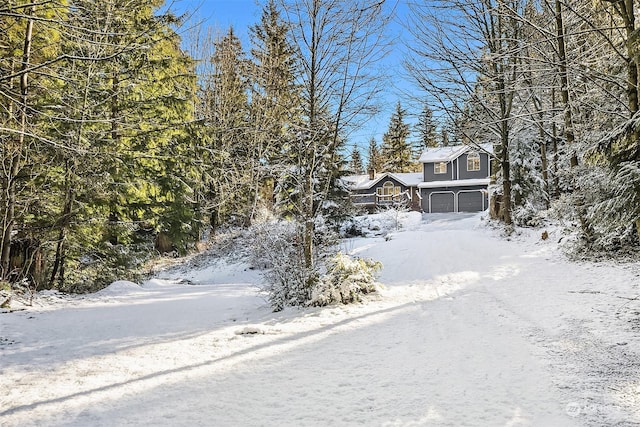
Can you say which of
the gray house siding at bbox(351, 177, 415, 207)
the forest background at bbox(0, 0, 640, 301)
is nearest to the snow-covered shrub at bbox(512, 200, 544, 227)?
the forest background at bbox(0, 0, 640, 301)

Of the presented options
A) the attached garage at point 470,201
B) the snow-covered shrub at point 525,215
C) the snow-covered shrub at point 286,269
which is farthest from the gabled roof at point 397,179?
the snow-covered shrub at point 286,269

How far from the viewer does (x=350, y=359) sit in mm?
4016

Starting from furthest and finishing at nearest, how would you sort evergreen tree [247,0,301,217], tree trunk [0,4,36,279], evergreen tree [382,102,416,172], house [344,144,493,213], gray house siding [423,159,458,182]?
1. evergreen tree [382,102,416,172]
2. gray house siding [423,159,458,182]
3. house [344,144,493,213]
4. evergreen tree [247,0,301,217]
5. tree trunk [0,4,36,279]

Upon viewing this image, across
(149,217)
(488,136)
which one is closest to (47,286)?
(149,217)

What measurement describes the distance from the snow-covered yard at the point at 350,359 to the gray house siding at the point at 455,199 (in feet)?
80.5

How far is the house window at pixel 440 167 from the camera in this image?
31953mm

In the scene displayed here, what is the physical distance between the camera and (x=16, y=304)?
7.10 meters

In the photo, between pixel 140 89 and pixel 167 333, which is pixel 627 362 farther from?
pixel 140 89

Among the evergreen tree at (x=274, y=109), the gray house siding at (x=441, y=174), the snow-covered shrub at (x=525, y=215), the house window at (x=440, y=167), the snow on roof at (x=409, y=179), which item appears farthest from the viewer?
the snow on roof at (x=409, y=179)

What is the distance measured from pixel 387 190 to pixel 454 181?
23.3ft

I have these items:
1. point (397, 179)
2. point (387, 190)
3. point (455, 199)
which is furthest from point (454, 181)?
point (387, 190)

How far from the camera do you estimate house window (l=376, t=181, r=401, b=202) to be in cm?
3667

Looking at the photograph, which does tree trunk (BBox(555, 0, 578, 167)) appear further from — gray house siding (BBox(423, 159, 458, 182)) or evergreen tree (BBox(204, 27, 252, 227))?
gray house siding (BBox(423, 159, 458, 182))

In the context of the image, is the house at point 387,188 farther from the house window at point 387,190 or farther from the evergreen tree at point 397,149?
the evergreen tree at point 397,149
